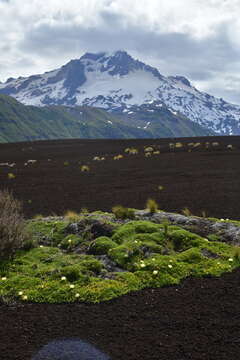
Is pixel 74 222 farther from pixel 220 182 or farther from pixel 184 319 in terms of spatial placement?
pixel 220 182

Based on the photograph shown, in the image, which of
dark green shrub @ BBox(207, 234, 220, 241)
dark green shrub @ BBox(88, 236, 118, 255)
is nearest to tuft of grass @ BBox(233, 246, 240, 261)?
dark green shrub @ BBox(207, 234, 220, 241)

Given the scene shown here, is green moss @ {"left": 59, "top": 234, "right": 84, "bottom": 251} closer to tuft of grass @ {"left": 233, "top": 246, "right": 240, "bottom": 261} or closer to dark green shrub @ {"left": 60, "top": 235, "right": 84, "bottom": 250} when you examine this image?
dark green shrub @ {"left": 60, "top": 235, "right": 84, "bottom": 250}

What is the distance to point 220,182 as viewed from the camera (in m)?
29.8

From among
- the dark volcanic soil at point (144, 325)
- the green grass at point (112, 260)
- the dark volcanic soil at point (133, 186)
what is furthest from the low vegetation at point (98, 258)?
the dark volcanic soil at point (133, 186)

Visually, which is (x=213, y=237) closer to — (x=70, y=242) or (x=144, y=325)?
(x=70, y=242)

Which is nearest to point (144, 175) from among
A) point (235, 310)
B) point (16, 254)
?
point (16, 254)

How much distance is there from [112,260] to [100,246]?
844mm

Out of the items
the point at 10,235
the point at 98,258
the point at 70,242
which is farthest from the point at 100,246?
the point at 10,235

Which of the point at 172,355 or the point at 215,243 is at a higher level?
the point at 215,243

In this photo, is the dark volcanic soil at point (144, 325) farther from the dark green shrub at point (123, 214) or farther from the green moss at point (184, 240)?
the dark green shrub at point (123, 214)

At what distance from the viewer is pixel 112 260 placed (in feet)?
37.8

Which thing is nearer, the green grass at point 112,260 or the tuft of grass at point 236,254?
the green grass at point 112,260

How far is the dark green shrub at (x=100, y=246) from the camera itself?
39.9ft

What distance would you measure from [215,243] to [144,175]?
23.9m
